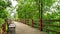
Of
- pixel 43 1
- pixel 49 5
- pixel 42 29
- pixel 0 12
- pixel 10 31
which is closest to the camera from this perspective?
pixel 10 31

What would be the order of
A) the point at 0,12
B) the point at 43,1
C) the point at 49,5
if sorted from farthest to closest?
the point at 49,5 < the point at 43,1 < the point at 0,12

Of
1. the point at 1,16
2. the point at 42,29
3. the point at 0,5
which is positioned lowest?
the point at 42,29

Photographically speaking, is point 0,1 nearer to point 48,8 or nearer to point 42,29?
point 42,29

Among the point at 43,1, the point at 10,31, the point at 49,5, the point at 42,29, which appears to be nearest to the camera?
the point at 10,31

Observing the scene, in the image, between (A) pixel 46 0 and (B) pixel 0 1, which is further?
(A) pixel 46 0

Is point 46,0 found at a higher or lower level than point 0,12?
higher

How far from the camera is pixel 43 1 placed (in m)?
20.6

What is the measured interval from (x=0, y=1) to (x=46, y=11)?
830 cm

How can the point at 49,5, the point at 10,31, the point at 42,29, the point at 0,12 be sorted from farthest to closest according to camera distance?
the point at 49,5 < the point at 0,12 < the point at 42,29 < the point at 10,31

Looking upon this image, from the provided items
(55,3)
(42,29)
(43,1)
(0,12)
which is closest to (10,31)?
(42,29)

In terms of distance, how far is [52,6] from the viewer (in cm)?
2383

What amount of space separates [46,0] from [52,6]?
281cm

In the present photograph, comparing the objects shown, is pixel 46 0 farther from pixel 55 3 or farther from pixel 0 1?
pixel 0 1

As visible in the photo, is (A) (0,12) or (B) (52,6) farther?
(B) (52,6)
